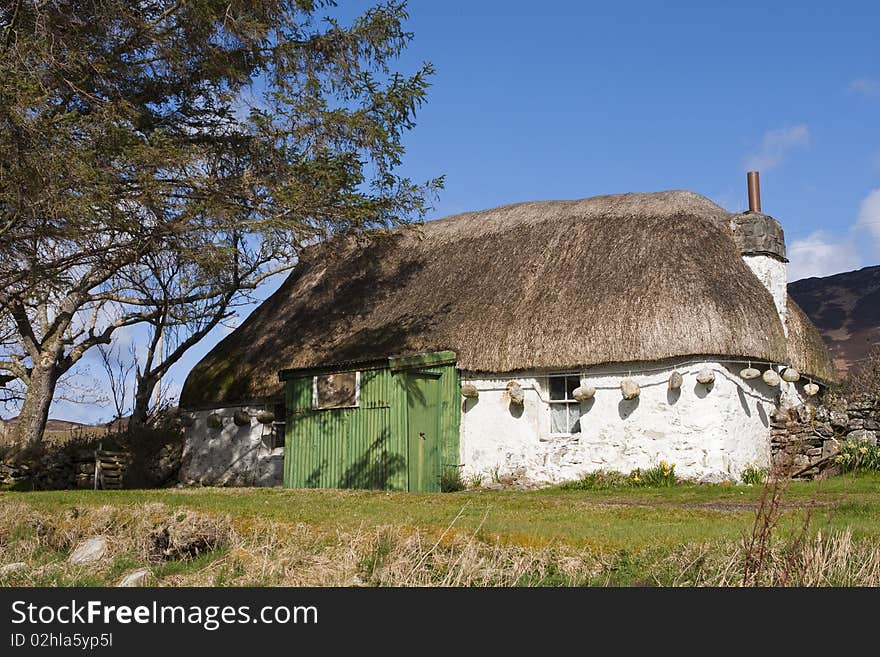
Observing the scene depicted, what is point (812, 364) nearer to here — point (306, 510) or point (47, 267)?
point (306, 510)

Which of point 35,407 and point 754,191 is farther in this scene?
point 35,407

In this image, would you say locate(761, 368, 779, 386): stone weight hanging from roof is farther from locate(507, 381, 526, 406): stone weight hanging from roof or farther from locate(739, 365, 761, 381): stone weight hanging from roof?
locate(507, 381, 526, 406): stone weight hanging from roof

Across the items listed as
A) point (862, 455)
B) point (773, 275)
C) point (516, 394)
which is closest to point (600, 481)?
point (516, 394)

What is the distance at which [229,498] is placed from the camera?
1370cm

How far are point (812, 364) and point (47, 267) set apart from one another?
47.8ft

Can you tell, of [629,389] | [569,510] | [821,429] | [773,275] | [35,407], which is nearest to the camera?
[569,510]

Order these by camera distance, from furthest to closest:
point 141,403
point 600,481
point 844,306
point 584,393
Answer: point 844,306, point 141,403, point 584,393, point 600,481

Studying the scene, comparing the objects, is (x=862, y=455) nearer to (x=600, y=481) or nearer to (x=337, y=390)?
(x=600, y=481)

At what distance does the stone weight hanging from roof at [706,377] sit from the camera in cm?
1553

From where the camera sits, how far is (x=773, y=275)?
59.8ft

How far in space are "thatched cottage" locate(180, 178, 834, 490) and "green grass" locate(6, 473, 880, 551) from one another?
1.35 m

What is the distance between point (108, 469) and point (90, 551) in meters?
13.5

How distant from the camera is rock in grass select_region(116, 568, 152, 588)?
716 cm

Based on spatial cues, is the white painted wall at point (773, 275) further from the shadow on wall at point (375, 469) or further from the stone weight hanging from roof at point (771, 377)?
the shadow on wall at point (375, 469)
